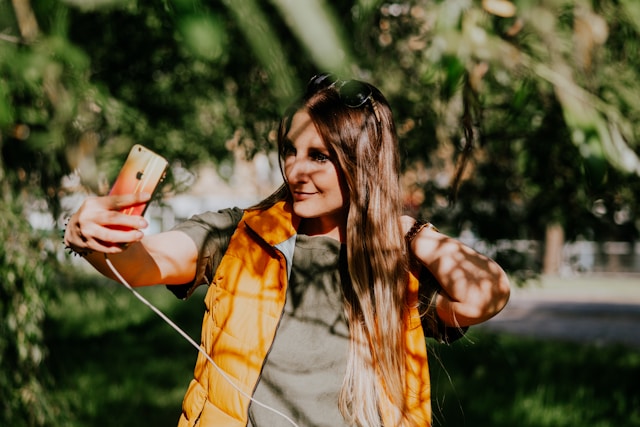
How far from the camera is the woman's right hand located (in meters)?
1.13

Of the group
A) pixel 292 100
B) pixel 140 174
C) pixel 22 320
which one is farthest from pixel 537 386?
pixel 292 100

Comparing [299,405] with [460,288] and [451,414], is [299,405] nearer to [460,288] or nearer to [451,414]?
[460,288]

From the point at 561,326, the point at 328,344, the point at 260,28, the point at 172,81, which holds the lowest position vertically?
the point at 561,326

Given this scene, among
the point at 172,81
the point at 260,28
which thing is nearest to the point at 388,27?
the point at 172,81

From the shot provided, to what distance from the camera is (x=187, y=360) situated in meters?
6.98

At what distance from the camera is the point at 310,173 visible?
1597 mm

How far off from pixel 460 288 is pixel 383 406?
306mm

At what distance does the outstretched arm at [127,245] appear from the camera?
3.73 ft

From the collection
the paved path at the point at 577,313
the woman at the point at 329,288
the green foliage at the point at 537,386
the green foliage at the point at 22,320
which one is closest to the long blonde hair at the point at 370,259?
the woman at the point at 329,288

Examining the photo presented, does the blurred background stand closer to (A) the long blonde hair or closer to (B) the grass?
(B) the grass

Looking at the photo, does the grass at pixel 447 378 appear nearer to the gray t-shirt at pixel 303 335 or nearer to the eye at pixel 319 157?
the gray t-shirt at pixel 303 335

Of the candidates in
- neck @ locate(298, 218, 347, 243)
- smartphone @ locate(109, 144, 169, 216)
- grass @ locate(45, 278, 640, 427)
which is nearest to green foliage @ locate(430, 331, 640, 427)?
grass @ locate(45, 278, 640, 427)

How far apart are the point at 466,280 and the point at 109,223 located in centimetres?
73

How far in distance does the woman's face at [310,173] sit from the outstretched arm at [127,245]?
256 mm
